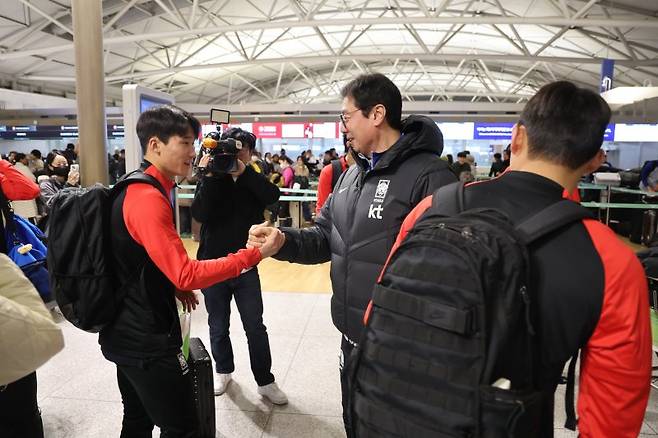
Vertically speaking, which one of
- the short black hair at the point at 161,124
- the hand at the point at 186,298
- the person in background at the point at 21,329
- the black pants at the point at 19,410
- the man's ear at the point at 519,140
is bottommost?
the black pants at the point at 19,410

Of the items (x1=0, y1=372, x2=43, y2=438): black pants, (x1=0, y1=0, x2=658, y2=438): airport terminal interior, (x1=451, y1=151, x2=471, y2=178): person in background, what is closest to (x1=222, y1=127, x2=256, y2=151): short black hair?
(x1=0, y1=0, x2=658, y2=438): airport terminal interior

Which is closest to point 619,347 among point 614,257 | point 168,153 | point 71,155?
point 614,257

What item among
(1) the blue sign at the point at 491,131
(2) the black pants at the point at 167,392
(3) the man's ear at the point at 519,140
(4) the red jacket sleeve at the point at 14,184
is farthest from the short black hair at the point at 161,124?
(1) the blue sign at the point at 491,131

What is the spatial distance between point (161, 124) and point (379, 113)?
2.77 ft

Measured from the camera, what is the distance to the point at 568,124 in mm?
985

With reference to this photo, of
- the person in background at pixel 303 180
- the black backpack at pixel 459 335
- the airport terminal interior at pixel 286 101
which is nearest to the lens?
the black backpack at pixel 459 335

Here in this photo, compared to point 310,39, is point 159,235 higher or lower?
lower

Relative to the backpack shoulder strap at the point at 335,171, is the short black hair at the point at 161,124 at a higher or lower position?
higher

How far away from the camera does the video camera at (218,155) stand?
2.54 metres

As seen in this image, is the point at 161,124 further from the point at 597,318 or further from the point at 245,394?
the point at 245,394

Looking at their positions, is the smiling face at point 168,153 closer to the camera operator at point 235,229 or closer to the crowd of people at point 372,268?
the crowd of people at point 372,268

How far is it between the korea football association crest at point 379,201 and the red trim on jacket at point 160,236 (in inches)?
24.7

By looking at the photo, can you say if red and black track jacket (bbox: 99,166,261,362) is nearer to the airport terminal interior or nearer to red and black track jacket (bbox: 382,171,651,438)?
the airport terminal interior

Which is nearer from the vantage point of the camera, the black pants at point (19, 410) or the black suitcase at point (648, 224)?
the black pants at point (19, 410)
